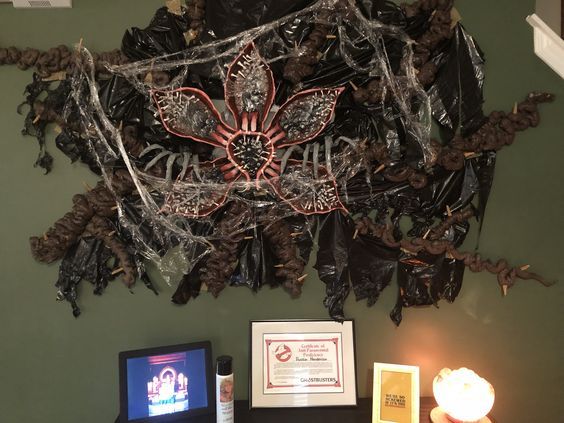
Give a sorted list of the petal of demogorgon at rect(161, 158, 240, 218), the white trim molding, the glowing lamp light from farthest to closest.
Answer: the petal of demogorgon at rect(161, 158, 240, 218) → the glowing lamp light → the white trim molding

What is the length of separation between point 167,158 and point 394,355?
102 centimetres

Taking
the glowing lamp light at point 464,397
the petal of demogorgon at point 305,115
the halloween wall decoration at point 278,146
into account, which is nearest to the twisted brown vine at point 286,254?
the halloween wall decoration at point 278,146

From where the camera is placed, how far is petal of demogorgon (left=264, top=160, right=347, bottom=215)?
1.29m

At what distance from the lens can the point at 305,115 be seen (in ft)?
4.16

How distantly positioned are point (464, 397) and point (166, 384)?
3.00 ft

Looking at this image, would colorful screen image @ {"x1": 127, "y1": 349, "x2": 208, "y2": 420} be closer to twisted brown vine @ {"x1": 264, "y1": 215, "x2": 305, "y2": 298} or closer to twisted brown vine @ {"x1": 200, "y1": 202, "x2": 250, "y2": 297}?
twisted brown vine @ {"x1": 200, "y1": 202, "x2": 250, "y2": 297}

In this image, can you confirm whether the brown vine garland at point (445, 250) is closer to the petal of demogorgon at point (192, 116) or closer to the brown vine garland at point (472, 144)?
the brown vine garland at point (472, 144)

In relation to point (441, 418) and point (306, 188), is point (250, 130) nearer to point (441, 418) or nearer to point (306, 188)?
point (306, 188)

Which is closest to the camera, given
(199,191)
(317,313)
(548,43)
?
(548,43)

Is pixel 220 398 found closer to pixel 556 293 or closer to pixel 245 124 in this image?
pixel 245 124

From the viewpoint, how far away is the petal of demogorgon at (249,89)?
1.21m

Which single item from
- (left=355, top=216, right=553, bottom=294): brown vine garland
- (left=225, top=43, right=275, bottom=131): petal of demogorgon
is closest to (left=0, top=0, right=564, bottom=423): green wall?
(left=355, top=216, right=553, bottom=294): brown vine garland

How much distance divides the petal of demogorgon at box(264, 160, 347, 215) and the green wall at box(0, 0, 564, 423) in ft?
0.88

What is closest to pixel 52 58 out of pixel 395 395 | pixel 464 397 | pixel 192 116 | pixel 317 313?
pixel 192 116
